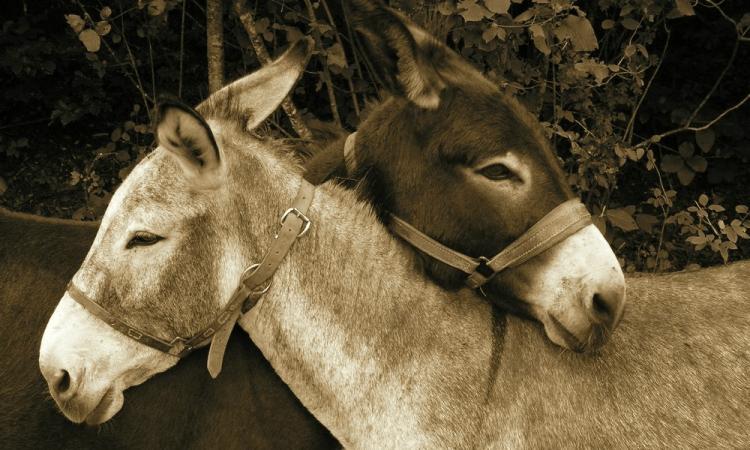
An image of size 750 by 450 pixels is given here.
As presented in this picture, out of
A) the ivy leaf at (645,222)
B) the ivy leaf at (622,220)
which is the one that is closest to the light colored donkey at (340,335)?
the ivy leaf at (622,220)

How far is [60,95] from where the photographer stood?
6133 mm

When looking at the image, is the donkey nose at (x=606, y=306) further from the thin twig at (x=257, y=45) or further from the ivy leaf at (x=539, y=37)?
the thin twig at (x=257, y=45)

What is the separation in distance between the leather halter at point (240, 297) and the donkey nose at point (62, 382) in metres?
0.17

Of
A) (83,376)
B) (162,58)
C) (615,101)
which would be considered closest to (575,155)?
(615,101)

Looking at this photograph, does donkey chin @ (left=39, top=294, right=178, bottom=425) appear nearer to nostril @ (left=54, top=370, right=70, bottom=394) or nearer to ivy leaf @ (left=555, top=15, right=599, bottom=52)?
nostril @ (left=54, top=370, right=70, bottom=394)

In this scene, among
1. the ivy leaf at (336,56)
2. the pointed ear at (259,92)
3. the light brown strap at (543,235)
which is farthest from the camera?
the ivy leaf at (336,56)

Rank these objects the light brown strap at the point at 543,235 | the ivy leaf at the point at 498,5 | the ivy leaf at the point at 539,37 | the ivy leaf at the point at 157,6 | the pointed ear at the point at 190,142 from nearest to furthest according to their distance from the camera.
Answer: the pointed ear at the point at 190,142 → the light brown strap at the point at 543,235 → the ivy leaf at the point at 498,5 → the ivy leaf at the point at 539,37 → the ivy leaf at the point at 157,6

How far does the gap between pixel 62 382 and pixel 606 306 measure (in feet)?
5.00

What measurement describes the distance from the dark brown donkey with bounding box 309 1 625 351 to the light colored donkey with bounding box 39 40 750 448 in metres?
0.10

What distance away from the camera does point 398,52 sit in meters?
2.06

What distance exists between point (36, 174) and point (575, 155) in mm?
4610

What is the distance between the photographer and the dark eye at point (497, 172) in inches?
79.8

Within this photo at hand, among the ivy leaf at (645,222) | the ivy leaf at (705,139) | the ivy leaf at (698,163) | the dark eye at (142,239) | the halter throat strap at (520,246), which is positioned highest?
the dark eye at (142,239)

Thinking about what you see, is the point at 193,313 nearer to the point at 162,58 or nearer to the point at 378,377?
the point at 378,377
